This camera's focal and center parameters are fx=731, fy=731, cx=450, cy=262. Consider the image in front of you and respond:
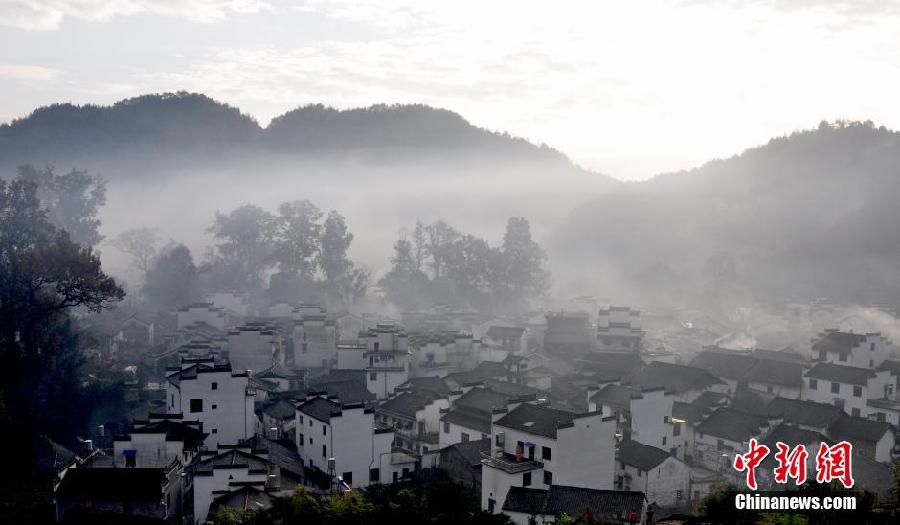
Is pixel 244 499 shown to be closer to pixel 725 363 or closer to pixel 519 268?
pixel 725 363

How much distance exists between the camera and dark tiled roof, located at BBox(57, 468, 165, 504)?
15.9 m

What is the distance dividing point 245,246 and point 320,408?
2982 cm

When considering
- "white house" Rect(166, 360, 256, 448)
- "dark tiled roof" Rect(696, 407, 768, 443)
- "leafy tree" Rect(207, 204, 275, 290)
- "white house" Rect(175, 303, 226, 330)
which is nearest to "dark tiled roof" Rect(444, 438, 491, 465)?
"white house" Rect(166, 360, 256, 448)

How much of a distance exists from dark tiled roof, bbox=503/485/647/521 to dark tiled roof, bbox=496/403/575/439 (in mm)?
2804

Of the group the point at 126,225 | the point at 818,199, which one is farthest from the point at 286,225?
the point at 818,199

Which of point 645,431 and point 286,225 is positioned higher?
point 286,225

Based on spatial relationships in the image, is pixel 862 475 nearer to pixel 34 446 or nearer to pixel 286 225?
pixel 34 446

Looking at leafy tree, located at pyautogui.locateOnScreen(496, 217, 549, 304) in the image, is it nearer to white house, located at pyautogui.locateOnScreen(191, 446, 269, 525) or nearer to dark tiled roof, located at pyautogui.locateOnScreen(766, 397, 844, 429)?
dark tiled roof, located at pyautogui.locateOnScreen(766, 397, 844, 429)

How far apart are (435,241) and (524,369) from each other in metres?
23.1

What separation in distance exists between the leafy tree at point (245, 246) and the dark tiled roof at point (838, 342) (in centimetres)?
3368

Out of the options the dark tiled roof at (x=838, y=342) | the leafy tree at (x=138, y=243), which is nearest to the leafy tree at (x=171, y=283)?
the leafy tree at (x=138, y=243)

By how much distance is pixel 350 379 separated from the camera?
29625mm

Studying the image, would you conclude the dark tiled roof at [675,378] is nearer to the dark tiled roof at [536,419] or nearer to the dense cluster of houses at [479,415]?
the dense cluster of houses at [479,415]

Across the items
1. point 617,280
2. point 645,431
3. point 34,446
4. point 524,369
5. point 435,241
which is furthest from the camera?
point 617,280
